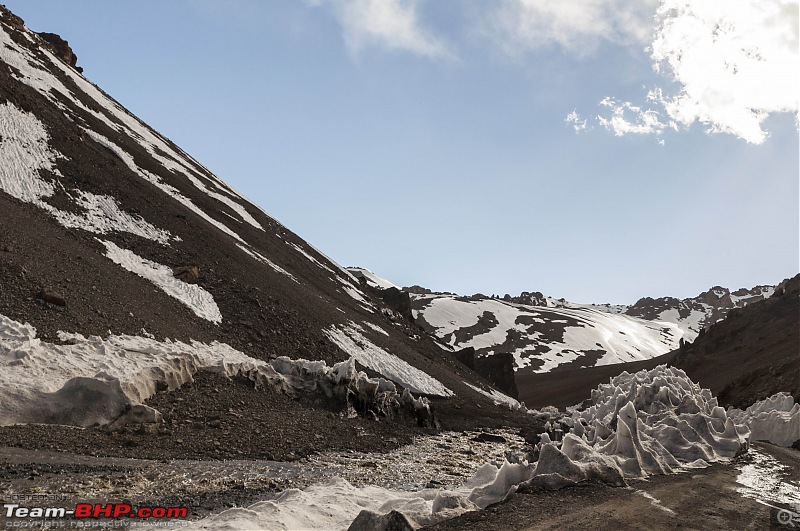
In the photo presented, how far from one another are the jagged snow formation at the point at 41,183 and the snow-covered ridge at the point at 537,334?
103 metres

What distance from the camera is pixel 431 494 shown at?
979cm

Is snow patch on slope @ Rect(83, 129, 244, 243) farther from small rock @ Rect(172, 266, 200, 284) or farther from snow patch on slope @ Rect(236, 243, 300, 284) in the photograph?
small rock @ Rect(172, 266, 200, 284)

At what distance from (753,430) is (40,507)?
22.5m

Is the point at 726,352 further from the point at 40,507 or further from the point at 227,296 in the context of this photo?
the point at 40,507

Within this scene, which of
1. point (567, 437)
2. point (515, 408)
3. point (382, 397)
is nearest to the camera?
point (567, 437)

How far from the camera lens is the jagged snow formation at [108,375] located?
13.3 metres

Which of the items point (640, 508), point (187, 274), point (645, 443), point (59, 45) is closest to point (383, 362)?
point (187, 274)

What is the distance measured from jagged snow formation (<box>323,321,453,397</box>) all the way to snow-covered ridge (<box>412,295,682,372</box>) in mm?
90717

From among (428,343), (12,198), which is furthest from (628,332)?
(12,198)

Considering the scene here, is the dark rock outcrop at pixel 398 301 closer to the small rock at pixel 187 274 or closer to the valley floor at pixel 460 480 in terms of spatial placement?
the small rock at pixel 187 274

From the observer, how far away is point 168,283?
89.0 ft

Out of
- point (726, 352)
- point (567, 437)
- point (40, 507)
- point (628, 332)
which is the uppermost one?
point (628, 332)

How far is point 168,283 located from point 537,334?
135 m

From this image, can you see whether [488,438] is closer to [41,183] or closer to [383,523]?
[383,523]
